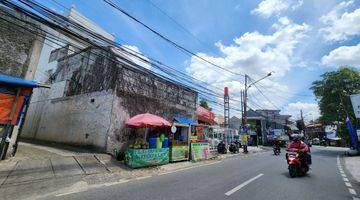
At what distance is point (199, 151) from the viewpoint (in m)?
16.4

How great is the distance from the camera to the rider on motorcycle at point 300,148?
393 inches

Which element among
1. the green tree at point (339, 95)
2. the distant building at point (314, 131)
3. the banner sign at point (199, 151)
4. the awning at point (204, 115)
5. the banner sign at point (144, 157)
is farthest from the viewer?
the distant building at point (314, 131)

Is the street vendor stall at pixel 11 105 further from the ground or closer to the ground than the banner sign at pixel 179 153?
further from the ground

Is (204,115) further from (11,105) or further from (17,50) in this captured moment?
(11,105)

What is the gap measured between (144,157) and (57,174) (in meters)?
4.25

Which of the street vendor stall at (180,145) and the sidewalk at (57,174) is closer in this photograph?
the sidewalk at (57,174)

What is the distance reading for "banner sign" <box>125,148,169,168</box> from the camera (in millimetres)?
11480

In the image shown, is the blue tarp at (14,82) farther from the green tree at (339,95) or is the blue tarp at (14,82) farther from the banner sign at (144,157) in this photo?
the green tree at (339,95)

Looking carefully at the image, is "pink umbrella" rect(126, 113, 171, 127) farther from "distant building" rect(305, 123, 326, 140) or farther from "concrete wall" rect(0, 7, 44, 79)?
"distant building" rect(305, 123, 326, 140)

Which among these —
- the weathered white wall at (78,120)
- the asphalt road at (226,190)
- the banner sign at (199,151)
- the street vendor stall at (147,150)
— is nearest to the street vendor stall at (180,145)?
the banner sign at (199,151)

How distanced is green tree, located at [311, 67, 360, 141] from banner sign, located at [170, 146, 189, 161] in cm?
2045

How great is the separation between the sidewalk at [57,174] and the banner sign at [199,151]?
431 cm

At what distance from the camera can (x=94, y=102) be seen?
1520 centimetres

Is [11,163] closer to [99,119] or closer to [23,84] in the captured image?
[23,84]
